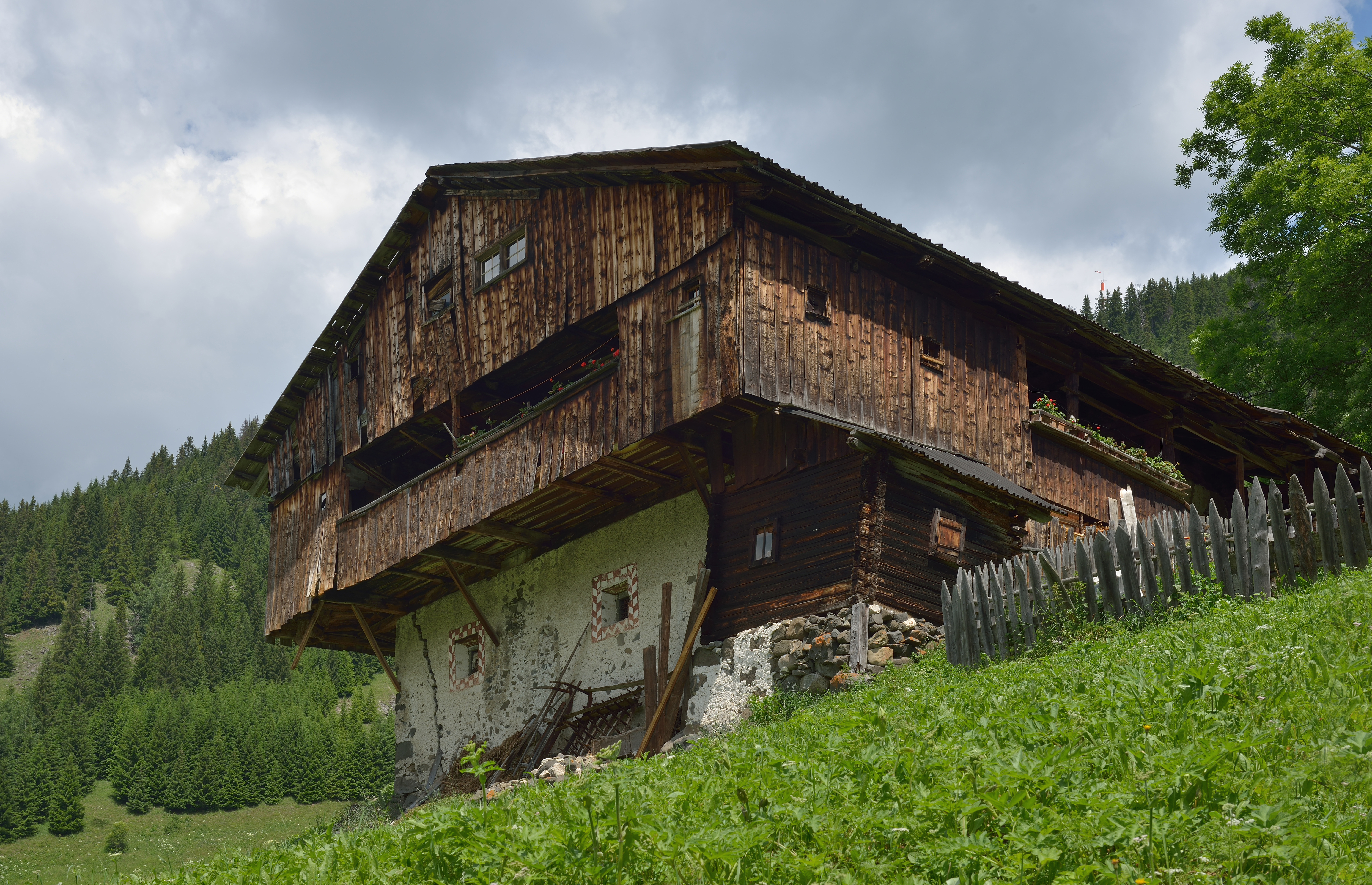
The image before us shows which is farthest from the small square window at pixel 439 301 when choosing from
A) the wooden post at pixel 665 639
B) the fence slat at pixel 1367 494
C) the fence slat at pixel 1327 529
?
the fence slat at pixel 1367 494

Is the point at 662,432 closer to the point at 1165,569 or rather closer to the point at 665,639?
the point at 665,639

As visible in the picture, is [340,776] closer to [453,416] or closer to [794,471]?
[453,416]

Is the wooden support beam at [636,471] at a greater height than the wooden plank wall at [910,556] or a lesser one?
greater

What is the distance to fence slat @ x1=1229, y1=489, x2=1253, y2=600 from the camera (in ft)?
34.1

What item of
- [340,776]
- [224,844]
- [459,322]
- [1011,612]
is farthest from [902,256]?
[340,776]

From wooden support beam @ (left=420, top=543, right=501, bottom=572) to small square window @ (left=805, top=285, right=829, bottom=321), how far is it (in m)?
7.55

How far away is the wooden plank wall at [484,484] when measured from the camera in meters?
16.5

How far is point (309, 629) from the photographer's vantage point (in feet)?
74.5

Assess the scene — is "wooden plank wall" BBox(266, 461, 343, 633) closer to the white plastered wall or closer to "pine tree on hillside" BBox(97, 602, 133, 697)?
the white plastered wall

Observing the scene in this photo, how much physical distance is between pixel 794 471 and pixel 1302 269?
41.3ft

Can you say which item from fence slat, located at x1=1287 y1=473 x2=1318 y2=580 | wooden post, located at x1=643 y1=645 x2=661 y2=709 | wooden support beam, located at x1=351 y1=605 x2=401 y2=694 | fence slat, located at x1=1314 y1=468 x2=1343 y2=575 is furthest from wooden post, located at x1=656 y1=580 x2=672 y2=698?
fence slat, located at x1=1314 y1=468 x2=1343 y2=575

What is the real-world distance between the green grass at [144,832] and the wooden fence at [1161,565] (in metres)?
29.6

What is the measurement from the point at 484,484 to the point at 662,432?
161 inches

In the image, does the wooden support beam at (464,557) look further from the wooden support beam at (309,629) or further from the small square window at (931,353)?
the small square window at (931,353)
